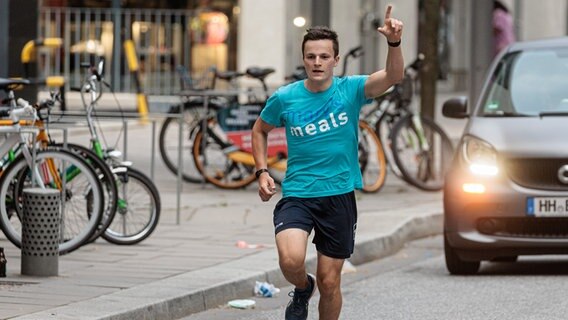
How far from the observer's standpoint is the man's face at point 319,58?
7.13 meters

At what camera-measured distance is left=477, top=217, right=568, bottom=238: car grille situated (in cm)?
1018

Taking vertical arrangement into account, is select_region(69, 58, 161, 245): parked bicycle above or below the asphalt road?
above

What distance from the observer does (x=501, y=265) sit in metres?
11.4

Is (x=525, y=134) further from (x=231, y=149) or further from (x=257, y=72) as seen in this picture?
(x=231, y=149)

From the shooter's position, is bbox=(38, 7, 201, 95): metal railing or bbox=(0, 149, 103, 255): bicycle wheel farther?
bbox=(38, 7, 201, 95): metal railing

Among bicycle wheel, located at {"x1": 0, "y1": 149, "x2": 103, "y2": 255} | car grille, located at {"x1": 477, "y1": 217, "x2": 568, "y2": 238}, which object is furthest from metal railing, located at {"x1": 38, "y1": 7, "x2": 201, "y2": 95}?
car grille, located at {"x1": 477, "y1": 217, "x2": 568, "y2": 238}

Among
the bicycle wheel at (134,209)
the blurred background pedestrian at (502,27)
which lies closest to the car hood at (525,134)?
the bicycle wheel at (134,209)

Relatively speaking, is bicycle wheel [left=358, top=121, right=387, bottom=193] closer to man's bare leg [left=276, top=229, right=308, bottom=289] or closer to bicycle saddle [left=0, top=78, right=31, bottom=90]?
bicycle saddle [left=0, top=78, right=31, bottom=90]

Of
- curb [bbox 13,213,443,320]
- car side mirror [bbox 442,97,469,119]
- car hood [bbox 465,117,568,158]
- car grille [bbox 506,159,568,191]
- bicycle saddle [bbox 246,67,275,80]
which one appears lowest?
curb [bbox 13,213,443,320]

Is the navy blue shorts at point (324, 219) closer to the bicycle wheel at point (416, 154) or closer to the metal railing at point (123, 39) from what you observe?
the bicycle wheel at point (416, 154)

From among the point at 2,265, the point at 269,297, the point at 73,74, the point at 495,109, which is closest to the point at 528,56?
the point at 495,109

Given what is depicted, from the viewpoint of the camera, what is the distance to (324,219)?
7.27m

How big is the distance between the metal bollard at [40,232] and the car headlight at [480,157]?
2.80 m

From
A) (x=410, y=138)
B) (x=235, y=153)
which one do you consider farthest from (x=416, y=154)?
(x=235, y=153)
